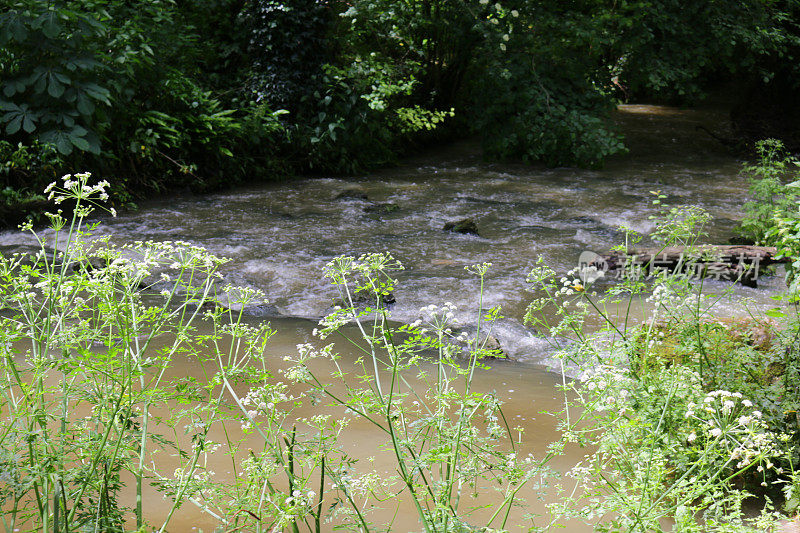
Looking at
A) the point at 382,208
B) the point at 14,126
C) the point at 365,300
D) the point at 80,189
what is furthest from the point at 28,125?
the point at 80,189

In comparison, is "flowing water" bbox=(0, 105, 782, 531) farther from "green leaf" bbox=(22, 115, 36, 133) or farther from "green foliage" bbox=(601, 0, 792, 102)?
"green foliage" bbox=(601, 0, 792, 102)

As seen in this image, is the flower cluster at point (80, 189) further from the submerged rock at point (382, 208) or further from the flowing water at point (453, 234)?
the submerged rock at point (382, 208)

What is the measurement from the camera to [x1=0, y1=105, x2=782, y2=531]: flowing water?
16.8ft

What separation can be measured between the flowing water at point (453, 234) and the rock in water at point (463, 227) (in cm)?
12

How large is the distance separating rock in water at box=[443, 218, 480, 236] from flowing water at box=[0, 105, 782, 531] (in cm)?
12

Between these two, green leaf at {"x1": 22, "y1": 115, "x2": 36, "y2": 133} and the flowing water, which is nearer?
the flowing water

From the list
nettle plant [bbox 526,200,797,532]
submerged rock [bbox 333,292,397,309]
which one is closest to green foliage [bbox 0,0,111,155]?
submerged rock [bbox 333,292,397,309]

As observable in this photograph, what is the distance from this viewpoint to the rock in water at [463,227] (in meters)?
8.13

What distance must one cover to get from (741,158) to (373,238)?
8081 mm

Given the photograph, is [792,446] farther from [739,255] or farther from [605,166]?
[605,166]

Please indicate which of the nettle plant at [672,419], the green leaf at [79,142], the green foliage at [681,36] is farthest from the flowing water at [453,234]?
the green foliage at [681,36]

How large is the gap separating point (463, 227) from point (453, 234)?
0.15 m

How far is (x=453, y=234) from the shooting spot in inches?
319

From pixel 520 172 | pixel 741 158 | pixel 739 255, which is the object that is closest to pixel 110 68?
pixel 520 172
